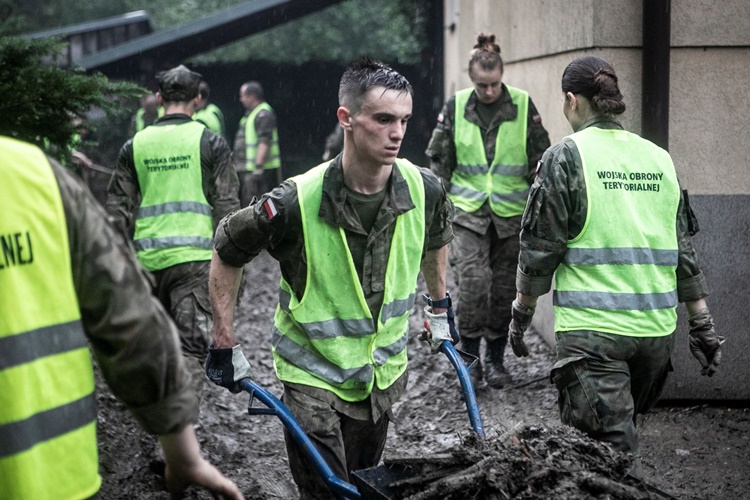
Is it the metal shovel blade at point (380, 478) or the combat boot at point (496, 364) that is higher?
the metal shovel blade at point (380, 478)

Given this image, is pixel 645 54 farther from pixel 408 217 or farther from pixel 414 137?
pixel 414 137

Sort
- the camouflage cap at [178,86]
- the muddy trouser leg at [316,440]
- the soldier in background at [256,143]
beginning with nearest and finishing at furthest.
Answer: the muddy trouser leg at [316,440] < the camouflage cap at [178,86] < the soldier in background at [256,143]

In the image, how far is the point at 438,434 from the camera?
6379 mm

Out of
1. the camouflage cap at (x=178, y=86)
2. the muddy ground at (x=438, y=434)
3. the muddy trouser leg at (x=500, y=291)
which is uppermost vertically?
the camouflage cap at (x=178, y=86)

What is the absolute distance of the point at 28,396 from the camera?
81.6 inches

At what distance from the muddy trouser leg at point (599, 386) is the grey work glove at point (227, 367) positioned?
1362 mm

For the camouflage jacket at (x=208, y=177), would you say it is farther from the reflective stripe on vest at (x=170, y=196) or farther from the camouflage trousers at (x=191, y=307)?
→ the camouflage trousers at (x=191, y=307)

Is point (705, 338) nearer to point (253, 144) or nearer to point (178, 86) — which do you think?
point (178, 86)

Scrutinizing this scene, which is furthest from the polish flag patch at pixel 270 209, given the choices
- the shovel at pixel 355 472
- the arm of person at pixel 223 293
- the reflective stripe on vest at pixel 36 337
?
the reflective stripe on vest at pixel 36 337

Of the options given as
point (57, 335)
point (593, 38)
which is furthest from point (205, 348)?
point (57, 335)

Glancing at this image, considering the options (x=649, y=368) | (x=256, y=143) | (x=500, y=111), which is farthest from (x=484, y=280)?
(x=256, y=143)

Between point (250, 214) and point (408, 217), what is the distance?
650 millimetres

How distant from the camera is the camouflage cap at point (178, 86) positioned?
6738 mm

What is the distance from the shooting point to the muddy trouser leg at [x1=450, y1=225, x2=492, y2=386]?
285 inches
